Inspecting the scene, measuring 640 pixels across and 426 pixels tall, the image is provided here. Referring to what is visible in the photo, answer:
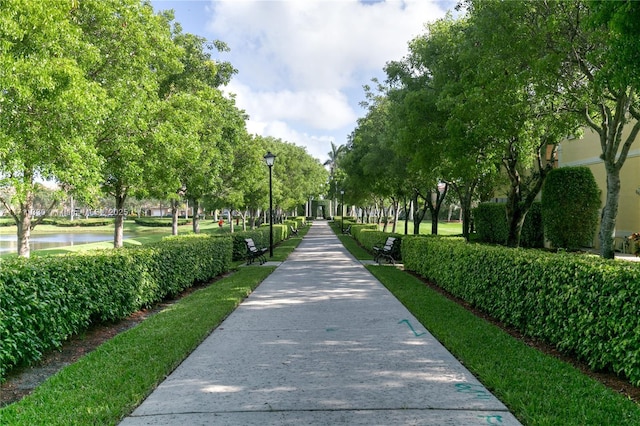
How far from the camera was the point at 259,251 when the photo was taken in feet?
58.9

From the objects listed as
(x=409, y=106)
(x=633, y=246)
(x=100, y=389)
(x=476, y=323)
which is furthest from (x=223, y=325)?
(x=633, y=246)

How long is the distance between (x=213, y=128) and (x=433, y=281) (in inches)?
425

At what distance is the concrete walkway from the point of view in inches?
152

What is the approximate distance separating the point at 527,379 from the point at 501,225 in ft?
76.9

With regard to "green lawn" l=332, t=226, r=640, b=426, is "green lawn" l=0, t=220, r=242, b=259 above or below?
below

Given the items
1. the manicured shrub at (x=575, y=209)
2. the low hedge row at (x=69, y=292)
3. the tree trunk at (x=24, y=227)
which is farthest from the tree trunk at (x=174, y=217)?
the manicured shrub at (x=575, y=209)

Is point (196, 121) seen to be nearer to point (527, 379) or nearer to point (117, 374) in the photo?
point (117, 374)

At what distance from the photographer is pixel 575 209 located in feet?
66.3

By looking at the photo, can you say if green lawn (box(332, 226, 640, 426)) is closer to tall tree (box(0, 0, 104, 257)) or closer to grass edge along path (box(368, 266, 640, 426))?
grass edge along path (box(368, 266, 640, 426))

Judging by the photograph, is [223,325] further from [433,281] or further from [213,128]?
[213,128]

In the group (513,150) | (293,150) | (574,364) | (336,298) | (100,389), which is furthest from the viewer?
(293,150)

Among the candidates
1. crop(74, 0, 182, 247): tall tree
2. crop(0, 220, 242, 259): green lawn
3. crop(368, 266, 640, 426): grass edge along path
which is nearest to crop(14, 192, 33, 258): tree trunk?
crop(74, 0, 182, 247): tall tree

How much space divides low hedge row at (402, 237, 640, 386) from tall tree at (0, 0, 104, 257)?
7795 millimetres

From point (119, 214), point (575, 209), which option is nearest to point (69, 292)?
point (119, 214)
